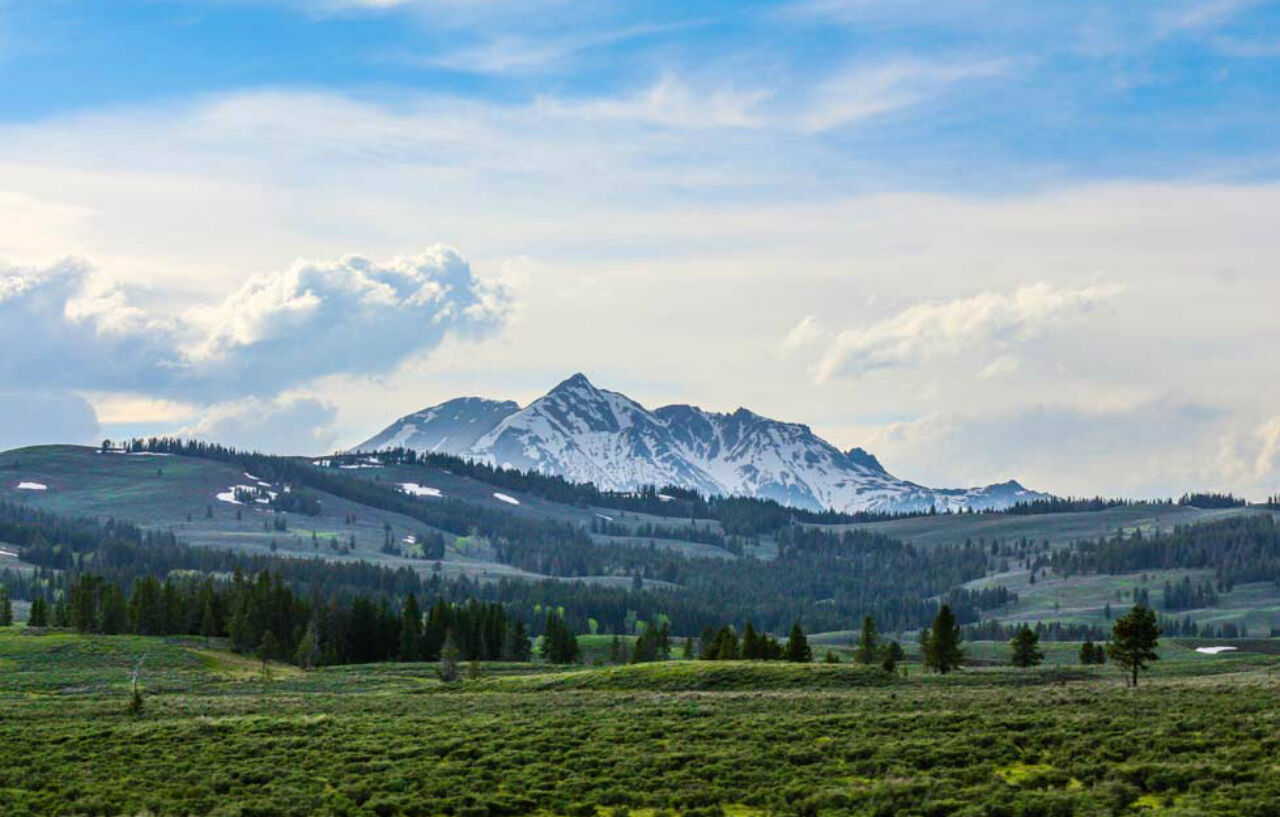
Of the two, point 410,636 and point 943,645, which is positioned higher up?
point 943,645

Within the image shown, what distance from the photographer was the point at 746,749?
44.5 meters

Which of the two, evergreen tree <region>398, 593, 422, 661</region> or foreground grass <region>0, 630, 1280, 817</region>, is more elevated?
foreground grass <region>0, 630, 1280, 817</region>

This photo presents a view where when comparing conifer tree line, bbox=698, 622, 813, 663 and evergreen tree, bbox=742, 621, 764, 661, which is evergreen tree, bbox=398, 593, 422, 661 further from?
evergreen tree, bbox=742, 621, 764, 661

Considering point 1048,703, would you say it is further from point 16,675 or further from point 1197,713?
point 16,675

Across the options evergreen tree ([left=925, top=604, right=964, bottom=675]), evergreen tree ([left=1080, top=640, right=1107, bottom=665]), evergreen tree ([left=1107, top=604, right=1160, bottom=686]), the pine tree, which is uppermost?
evergreen tree ([left=1107, top=604, right=1160, bottom=686])

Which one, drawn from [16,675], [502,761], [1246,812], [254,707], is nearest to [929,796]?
[1246,812]

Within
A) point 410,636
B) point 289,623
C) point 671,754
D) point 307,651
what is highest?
point 671,754

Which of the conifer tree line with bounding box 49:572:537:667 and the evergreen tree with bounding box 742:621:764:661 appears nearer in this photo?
the evergreen tree with bounding box 742:621:764:661

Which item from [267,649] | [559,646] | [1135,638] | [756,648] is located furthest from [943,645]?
[267,649]

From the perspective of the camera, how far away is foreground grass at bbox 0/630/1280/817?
3591cm

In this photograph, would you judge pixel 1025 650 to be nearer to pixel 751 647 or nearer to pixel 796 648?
pixel 796 648

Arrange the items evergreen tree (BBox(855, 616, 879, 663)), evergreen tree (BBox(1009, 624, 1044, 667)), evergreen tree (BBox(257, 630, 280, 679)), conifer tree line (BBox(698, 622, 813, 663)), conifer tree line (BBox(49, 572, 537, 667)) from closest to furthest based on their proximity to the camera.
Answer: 1. conifer tree line (BBox(698, 622, 813, 663))
2. evergreen tree (BBox(855, 616, 879, 663))
3. evergreen tree (BBox(257, 630, 280, 679))
4. evergreen tree (BBox(1009, 624, 1044, 667))
5. conifer tree line (BBox(49, 572, 537, 667))

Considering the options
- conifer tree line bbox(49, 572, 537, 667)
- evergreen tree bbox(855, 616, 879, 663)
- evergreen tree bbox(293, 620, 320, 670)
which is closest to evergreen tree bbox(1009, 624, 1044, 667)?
evergreen tree bbox(855, 616, 879, 663)

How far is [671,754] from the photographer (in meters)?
43.9
